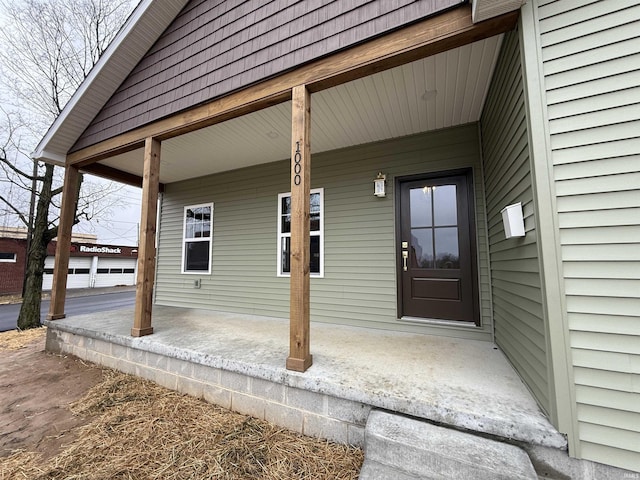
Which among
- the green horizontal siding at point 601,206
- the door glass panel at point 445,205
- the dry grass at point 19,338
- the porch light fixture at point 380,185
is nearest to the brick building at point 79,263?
the dry grass at point 19,338

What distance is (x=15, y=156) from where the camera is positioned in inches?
264

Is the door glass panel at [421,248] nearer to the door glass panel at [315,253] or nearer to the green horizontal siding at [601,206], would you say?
the door glass panel at [315,253]

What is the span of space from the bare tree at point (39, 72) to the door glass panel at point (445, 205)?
7.01 metres

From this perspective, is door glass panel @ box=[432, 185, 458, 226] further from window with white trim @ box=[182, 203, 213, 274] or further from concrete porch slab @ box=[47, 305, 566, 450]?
window with white trim @ box=[182, 203, 213, 274]

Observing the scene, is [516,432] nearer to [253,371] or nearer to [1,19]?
[253,371]

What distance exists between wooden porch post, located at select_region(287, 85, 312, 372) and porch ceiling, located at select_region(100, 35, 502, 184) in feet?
2.33

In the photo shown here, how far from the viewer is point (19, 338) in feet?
15.6

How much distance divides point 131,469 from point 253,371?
2.90 ft

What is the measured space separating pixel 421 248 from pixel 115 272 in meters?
19.5

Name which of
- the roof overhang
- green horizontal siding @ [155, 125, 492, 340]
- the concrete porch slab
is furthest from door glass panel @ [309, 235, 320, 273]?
the roof overhang

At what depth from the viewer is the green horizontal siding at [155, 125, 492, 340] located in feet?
10.8

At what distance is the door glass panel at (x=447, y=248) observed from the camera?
3.19 meters

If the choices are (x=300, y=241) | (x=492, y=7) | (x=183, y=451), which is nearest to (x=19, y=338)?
(x=183, y=451)

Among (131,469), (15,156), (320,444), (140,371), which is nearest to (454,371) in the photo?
(320,444)
